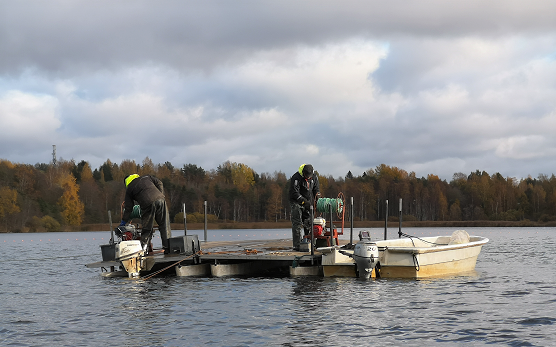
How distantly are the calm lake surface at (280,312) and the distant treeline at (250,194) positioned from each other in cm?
7697

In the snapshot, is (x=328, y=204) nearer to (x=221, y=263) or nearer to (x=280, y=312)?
(x=221, y=263)

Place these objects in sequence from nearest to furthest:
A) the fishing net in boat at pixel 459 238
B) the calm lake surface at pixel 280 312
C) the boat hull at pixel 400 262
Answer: the calm lake surface at pixel 280 312 → the boat hull at pixel 400 262 → the fishing net in boat at pixel 459 238

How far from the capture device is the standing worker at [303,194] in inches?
666

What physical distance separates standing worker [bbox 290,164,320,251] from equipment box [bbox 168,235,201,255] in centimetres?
296

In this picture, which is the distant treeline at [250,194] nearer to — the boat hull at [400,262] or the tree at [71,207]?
the tree at [71,207]

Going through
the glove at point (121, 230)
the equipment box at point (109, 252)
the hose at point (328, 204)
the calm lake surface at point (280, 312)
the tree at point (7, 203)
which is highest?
the tree at point (7, 203)

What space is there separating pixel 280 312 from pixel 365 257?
3921 mm

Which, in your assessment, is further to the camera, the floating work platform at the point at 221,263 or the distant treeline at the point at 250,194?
the distant treeline at the point at 250,194

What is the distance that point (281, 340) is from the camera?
9445 mm

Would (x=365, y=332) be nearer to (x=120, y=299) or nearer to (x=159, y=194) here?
(x=120, y=299)

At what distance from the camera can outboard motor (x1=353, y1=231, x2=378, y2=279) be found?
49.1ft

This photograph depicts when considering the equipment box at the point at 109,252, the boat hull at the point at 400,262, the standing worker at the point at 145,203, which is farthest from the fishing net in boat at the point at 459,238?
the equipment box at the point at 109,252

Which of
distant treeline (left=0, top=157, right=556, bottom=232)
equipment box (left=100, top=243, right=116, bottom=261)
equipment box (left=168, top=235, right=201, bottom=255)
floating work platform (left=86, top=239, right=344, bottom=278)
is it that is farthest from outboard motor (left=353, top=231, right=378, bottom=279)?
distant treeline (left=0, top=157, right=556, bottom=232)

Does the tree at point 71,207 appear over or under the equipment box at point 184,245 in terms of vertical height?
over
